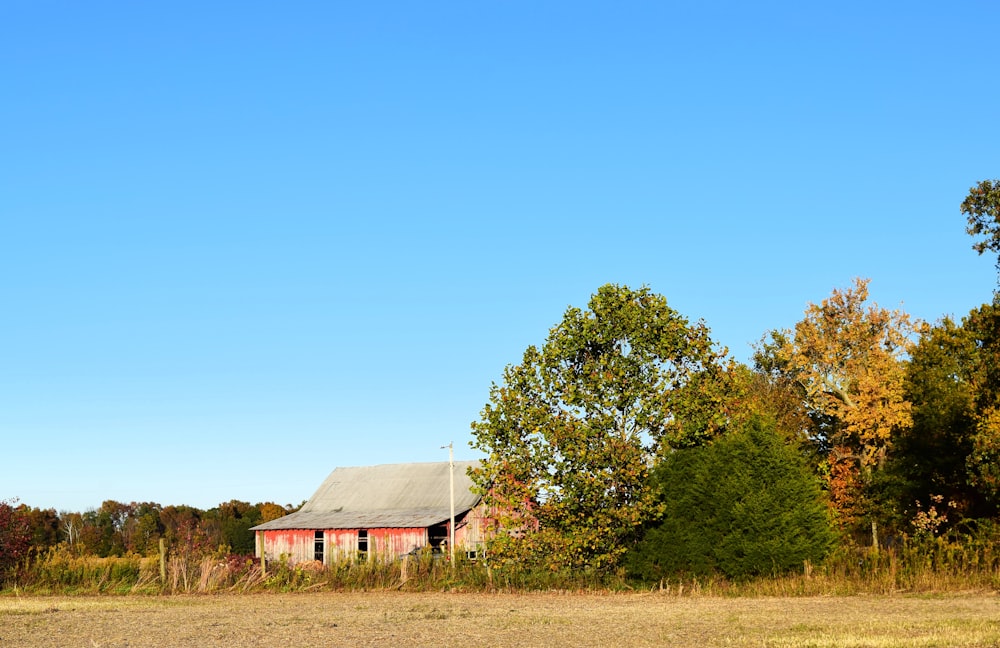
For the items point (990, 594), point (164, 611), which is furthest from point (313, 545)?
point (990, 594)

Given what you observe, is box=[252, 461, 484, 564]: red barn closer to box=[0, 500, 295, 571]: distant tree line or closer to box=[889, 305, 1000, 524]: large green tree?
box=[0, 500, 295, 571]: distant tree line

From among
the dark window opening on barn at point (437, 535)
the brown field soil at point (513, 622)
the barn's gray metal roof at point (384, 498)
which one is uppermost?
the barn's gray metal roof at point (384, 498)

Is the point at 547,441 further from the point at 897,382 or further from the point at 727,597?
the point at 897,382

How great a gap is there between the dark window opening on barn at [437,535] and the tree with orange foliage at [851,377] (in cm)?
2140

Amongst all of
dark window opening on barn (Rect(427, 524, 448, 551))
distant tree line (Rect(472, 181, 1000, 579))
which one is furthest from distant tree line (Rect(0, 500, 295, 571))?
distant tree line (Rect(472, 181, 1000, 579))

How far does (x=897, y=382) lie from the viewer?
5584 centimetres

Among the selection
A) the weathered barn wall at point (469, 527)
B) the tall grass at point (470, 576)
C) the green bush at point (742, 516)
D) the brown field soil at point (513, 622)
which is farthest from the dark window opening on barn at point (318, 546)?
the green bush at point (742, 516)

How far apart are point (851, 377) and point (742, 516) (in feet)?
110

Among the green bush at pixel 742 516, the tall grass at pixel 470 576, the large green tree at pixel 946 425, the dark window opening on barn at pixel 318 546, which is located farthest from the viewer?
the dark window opening on barn at pixel 318 546

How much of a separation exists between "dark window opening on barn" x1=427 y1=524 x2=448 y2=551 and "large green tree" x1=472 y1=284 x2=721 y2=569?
22.5 metres

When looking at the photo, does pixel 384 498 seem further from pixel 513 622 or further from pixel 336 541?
pixel 513 622

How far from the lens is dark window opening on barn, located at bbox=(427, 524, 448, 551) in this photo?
54.8 m

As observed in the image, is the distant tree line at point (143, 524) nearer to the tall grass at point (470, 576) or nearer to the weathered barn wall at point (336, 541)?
the weathered barn wall at point (336, 541)

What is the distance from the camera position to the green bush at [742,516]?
28312mm
